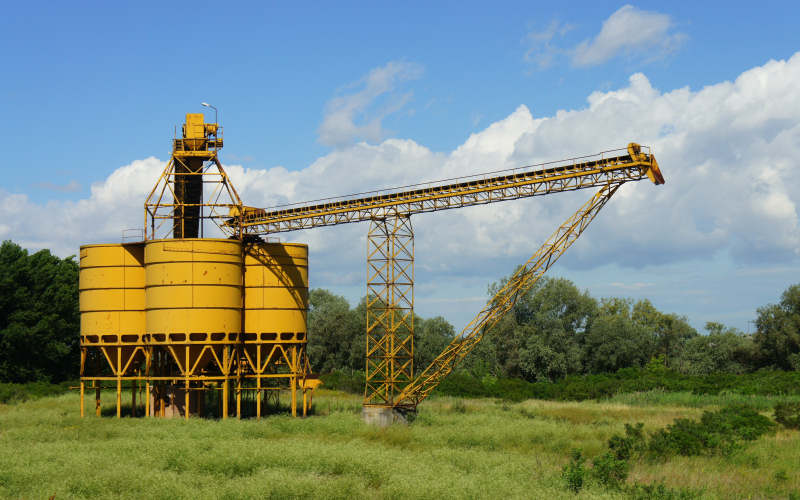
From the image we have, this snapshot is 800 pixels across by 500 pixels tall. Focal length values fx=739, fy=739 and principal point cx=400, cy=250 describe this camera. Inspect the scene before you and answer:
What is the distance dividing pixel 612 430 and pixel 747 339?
5960cm

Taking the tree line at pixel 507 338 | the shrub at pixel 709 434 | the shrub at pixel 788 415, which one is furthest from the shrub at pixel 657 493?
the tree line at pixel 507 338

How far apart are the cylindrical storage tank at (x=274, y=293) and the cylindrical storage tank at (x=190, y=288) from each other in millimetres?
1549

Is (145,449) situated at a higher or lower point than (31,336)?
lower

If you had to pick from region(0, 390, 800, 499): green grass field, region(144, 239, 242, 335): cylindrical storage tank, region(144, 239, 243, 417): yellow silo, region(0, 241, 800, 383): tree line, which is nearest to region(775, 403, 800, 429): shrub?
region(0, 390, 800, 499): green grass field

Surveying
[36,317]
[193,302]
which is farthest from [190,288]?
[36,317]

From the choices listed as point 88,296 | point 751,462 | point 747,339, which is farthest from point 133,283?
point 747,339

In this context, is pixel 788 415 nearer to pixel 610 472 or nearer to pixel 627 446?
pixel 627 446

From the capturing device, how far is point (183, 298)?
36344 mm

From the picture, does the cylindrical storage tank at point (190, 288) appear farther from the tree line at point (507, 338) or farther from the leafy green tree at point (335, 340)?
the leafy green tree at point (335, 340)

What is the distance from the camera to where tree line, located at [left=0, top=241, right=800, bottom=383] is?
2341 inches

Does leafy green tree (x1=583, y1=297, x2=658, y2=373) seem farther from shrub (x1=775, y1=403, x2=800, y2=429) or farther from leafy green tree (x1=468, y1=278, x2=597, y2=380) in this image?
shrub (x1=775, y1=403, x2=800, y2=429)

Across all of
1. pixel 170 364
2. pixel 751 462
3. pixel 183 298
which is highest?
pixel 183 298

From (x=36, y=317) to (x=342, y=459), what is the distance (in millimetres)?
44707

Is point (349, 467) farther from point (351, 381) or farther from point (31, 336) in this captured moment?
point (31, 336)
